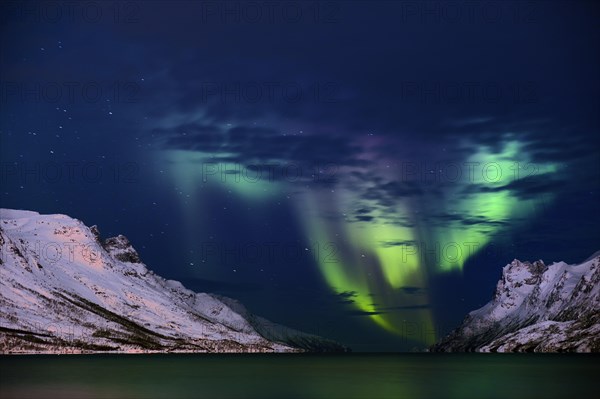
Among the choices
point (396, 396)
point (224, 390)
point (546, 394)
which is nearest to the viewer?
point (396, 396)

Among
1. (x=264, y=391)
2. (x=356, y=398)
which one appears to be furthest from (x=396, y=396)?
(x=264, y=391)

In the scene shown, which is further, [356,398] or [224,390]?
[224,390]

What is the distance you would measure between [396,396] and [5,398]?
5650 cm

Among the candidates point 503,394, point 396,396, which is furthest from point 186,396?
point 503,394

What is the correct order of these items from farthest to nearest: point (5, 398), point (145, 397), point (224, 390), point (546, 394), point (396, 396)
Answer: point (224, 390) < point (546, 394) < point (396, 396) < point (145, 397) < point (5, 398)

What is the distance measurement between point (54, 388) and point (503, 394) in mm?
77433

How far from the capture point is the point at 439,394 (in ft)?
361

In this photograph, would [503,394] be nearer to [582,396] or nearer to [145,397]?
[582,396]

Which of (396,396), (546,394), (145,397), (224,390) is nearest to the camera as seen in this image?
(145,397)

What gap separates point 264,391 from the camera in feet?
381

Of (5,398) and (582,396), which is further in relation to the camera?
(582,396)

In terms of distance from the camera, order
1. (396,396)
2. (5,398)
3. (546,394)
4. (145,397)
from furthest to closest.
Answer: (546,394) < (396,396) < (145,397) < (5,398)

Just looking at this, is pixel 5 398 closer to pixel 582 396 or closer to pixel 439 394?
pixel 439 394

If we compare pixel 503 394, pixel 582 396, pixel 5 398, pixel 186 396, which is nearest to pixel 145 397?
pixel 186 396
